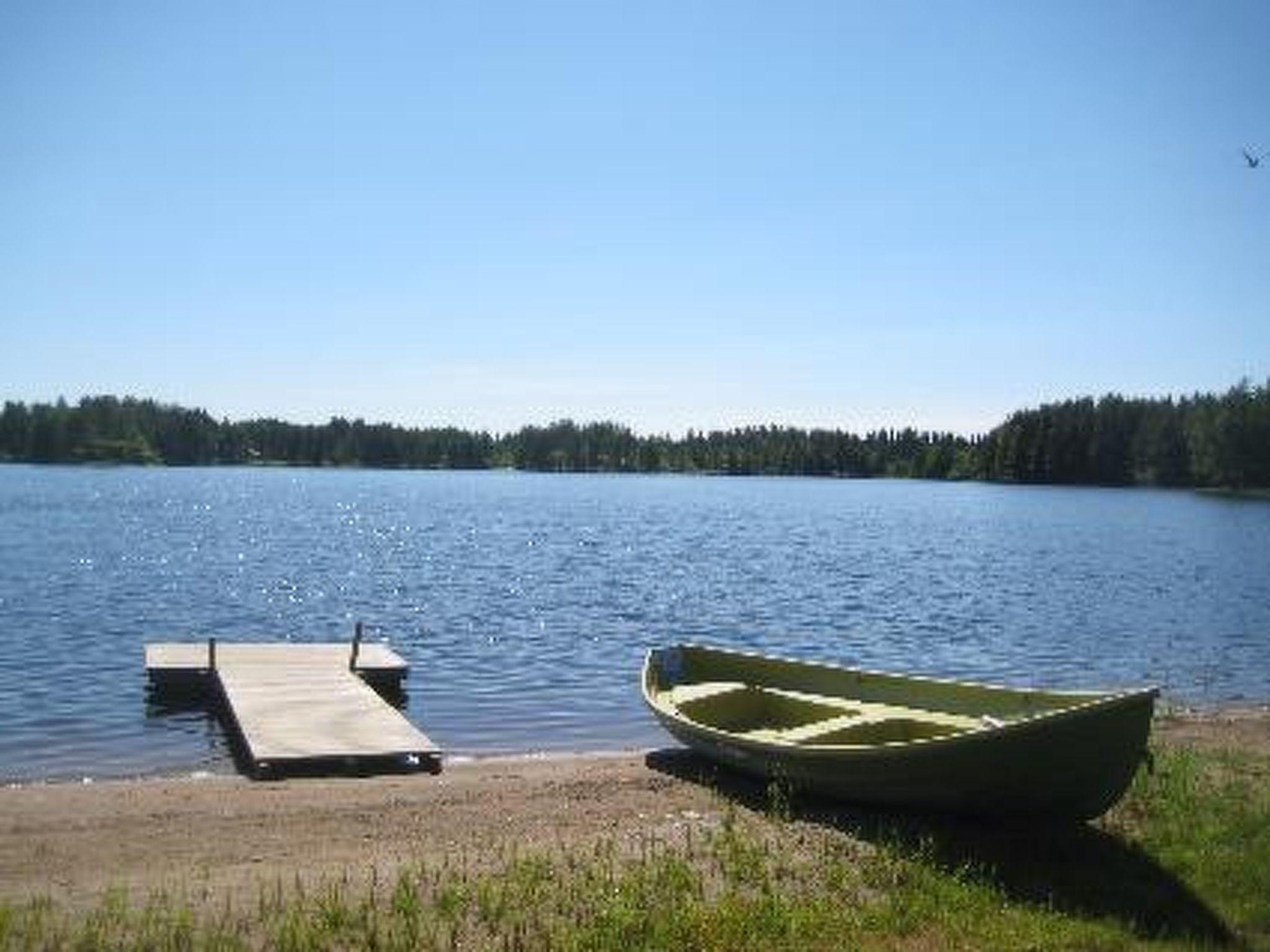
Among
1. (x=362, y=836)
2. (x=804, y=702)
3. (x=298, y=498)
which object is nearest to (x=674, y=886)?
(x=362, y=836)

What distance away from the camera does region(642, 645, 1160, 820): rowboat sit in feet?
36.4

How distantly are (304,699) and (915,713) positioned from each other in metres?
10.0

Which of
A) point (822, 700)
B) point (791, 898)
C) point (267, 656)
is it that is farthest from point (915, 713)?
point (267, 656)

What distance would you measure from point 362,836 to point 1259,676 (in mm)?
24200

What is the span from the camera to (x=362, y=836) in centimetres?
1216

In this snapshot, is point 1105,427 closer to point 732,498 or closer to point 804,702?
point 732,498

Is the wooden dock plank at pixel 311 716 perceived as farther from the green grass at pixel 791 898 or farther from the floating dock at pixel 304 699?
the green grass at pixel 791 898

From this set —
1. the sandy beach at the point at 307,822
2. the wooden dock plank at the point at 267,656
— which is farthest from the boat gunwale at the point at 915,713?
the wooden dock plank at the point at 267,656

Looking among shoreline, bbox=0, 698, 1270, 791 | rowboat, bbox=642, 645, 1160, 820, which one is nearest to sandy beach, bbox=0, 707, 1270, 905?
shoreline, bbox=0, 698, 1270, 791

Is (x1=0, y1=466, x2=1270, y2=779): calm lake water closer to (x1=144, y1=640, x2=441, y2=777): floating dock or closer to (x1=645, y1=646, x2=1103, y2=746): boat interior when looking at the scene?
(x1=144, y1=640, x2=441, y2=777): floating dock

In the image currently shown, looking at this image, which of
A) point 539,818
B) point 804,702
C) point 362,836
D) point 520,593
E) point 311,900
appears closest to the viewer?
point 311,900

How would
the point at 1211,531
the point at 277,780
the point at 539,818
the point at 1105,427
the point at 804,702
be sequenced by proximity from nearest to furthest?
1. the point at 539,818
2. the point at 277,780
3. the point at 804,702
4. the point at 1211,531
5. the point at 1105,427

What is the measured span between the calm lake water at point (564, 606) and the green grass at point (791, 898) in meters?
8.63

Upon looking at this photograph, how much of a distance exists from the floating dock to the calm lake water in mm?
874
